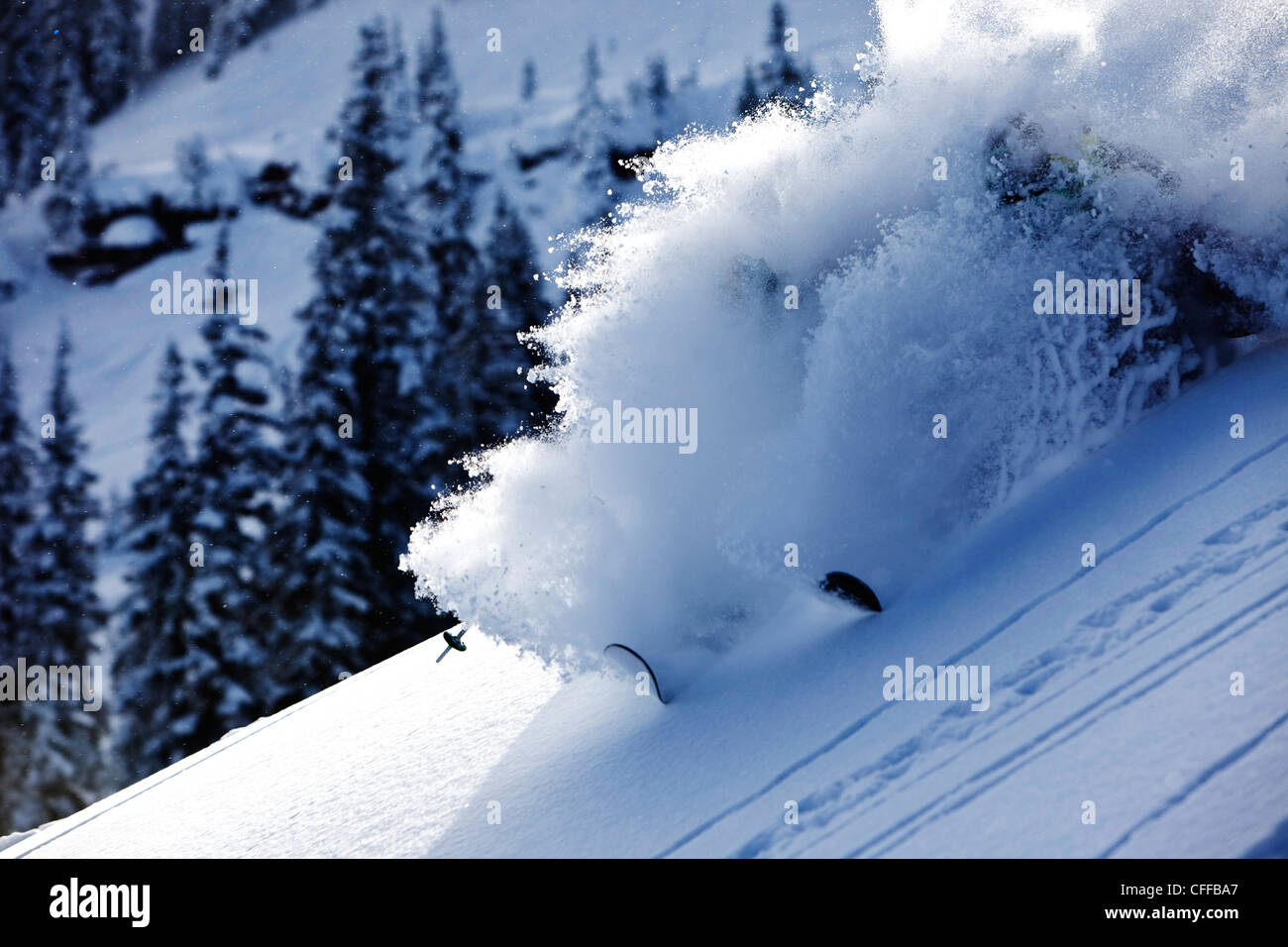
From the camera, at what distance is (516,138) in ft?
177

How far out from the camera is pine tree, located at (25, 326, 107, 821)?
57.1 feet

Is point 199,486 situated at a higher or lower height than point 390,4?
lower

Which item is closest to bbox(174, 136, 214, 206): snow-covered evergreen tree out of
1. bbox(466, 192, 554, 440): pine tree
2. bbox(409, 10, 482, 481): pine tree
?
bbox(409, 10, 482, 481): pine tree

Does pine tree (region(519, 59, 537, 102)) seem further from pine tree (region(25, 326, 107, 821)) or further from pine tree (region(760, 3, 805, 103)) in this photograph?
pine tree (region(25, 326, 107, 821))

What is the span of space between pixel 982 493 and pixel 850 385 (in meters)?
0.91

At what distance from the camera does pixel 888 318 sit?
465 centimetres

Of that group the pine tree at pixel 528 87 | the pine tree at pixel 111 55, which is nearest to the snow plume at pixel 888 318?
the pine tree at pixel 528 87

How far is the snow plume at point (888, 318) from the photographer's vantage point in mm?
4621

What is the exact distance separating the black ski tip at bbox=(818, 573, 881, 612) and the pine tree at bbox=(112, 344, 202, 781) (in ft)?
48.7

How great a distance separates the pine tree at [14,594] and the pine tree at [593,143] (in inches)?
597

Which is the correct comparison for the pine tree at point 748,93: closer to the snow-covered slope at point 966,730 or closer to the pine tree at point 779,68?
the pine tree at point 779,68

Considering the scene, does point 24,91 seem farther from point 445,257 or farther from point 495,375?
point 495,375

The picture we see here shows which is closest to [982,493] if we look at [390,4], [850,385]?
[850,385]
